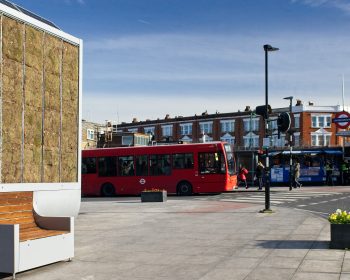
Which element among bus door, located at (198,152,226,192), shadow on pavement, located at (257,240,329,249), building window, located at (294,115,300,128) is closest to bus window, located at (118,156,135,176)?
bus door, located at (198,152,226,192)

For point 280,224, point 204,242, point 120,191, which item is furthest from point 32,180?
point 120,191

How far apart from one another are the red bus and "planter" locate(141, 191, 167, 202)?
18.9ft

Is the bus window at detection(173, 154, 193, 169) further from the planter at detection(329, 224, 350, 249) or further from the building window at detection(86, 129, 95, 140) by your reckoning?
the building window at detection(86, 129, 95, 140)

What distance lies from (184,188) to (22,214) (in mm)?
21349

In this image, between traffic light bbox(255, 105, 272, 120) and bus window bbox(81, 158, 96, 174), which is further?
bus window bbox(81, 158, 96, 174)

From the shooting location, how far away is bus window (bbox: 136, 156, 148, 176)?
1237 inches

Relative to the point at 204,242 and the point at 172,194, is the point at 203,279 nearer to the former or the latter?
the point at 204,242

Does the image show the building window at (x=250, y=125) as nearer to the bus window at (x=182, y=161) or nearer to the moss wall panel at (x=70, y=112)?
the bus window at (x=182, y=161)

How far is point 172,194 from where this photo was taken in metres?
33.1

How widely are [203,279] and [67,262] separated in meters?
2.76

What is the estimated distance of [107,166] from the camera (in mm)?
32625

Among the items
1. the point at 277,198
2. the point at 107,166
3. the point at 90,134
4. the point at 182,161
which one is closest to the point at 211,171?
the point at 182,161

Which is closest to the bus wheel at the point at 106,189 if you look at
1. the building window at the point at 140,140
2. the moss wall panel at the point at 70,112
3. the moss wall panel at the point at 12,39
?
the moss wall panel at the point at 70,112

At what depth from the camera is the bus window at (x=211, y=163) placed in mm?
29391
